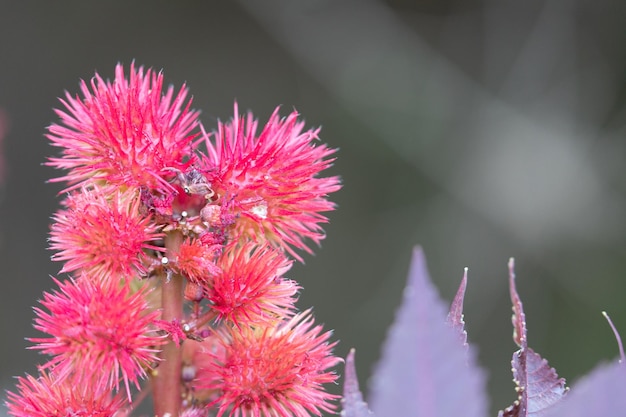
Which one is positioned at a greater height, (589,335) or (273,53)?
(273,53)

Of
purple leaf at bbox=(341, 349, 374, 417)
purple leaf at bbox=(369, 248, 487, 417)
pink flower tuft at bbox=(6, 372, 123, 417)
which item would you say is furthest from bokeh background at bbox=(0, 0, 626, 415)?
purple leaf at bbox=(369, 248, 487, 417)

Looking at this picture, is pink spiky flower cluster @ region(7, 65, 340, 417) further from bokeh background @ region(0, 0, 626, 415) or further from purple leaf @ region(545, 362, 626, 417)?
bokeh background @ region(0, 0, 626, 415)

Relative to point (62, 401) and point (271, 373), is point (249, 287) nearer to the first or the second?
point (271, 373)

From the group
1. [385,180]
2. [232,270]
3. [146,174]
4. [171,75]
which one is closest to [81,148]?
[146,174]

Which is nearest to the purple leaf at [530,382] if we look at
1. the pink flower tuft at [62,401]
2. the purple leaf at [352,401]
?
the purple leaf at [352,401]

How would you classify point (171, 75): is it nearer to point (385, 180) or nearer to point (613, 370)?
point (385, 180)

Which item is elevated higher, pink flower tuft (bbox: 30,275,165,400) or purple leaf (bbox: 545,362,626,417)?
pink flower tuft (bbox: 30,275,165,400)

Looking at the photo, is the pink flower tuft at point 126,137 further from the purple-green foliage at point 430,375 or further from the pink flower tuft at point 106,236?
the purple-green foliage at point 430,375
